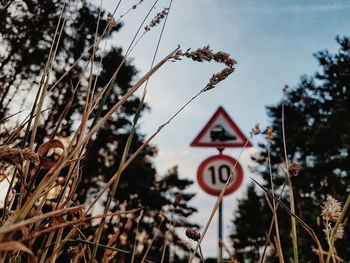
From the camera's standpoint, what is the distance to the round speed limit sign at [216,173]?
4418mm

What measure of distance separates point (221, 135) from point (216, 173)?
1.68ft

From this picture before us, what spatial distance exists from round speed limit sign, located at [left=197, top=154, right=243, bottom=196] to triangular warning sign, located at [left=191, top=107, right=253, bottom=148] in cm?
17

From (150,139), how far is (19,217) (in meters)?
0.41

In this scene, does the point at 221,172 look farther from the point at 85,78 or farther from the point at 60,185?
the point at 85,78

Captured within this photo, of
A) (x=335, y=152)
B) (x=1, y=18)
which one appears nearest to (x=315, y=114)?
(x=335, y=152)

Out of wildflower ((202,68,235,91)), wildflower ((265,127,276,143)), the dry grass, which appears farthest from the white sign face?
wildflower ((202,68,235,91))

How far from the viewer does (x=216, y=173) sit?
4461 millimetres

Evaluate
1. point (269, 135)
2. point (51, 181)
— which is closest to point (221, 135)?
point (269, 135)

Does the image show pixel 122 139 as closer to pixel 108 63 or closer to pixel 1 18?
pixel 108 63

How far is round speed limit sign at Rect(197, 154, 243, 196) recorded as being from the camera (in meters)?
4.42

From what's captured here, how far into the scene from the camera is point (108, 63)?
53.3 ft

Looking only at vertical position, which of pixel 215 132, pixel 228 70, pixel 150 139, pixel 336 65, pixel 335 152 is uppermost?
pixel 336 65

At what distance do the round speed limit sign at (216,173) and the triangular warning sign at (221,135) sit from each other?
174 mm

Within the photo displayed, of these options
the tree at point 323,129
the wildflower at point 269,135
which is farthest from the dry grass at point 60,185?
the tree at point 323,129
